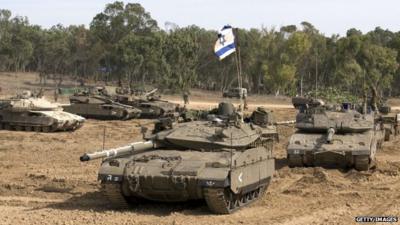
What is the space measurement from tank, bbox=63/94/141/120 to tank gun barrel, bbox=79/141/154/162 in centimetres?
2110

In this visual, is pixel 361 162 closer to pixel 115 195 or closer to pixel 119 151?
pixel 119 151

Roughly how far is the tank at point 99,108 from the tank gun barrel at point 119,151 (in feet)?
69.2

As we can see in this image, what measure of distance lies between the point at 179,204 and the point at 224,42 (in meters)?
6.55

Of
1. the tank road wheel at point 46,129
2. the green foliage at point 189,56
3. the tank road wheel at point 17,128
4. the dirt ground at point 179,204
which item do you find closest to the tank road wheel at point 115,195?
the dirt ground at point 179,204

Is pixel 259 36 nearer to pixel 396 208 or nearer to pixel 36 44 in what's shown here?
pixel 36 44

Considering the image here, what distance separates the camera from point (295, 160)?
16828 millimetres

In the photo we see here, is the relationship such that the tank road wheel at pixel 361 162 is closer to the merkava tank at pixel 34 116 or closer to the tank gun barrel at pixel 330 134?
the tank gun barrel at pixel 330 134

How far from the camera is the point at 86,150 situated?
20922mm

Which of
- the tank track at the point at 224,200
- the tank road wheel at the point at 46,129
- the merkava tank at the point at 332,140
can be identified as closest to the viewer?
the tank track at the point at 224,200

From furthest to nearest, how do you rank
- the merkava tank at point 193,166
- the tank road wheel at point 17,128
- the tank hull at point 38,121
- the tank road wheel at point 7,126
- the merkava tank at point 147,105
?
the merkava tank at point 147,105, the tank road wheel at point 7,126, the tank road wheel at point 17,128, the tank hull at point 38,121, the merkava tank at point 193,166

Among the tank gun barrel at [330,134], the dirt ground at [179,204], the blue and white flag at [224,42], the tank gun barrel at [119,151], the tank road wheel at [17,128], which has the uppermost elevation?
the blue and white flag at [224,42]

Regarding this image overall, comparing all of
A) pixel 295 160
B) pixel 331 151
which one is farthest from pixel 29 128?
pixel 331 151

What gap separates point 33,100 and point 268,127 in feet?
47.1

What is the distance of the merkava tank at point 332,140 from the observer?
54.1ft
